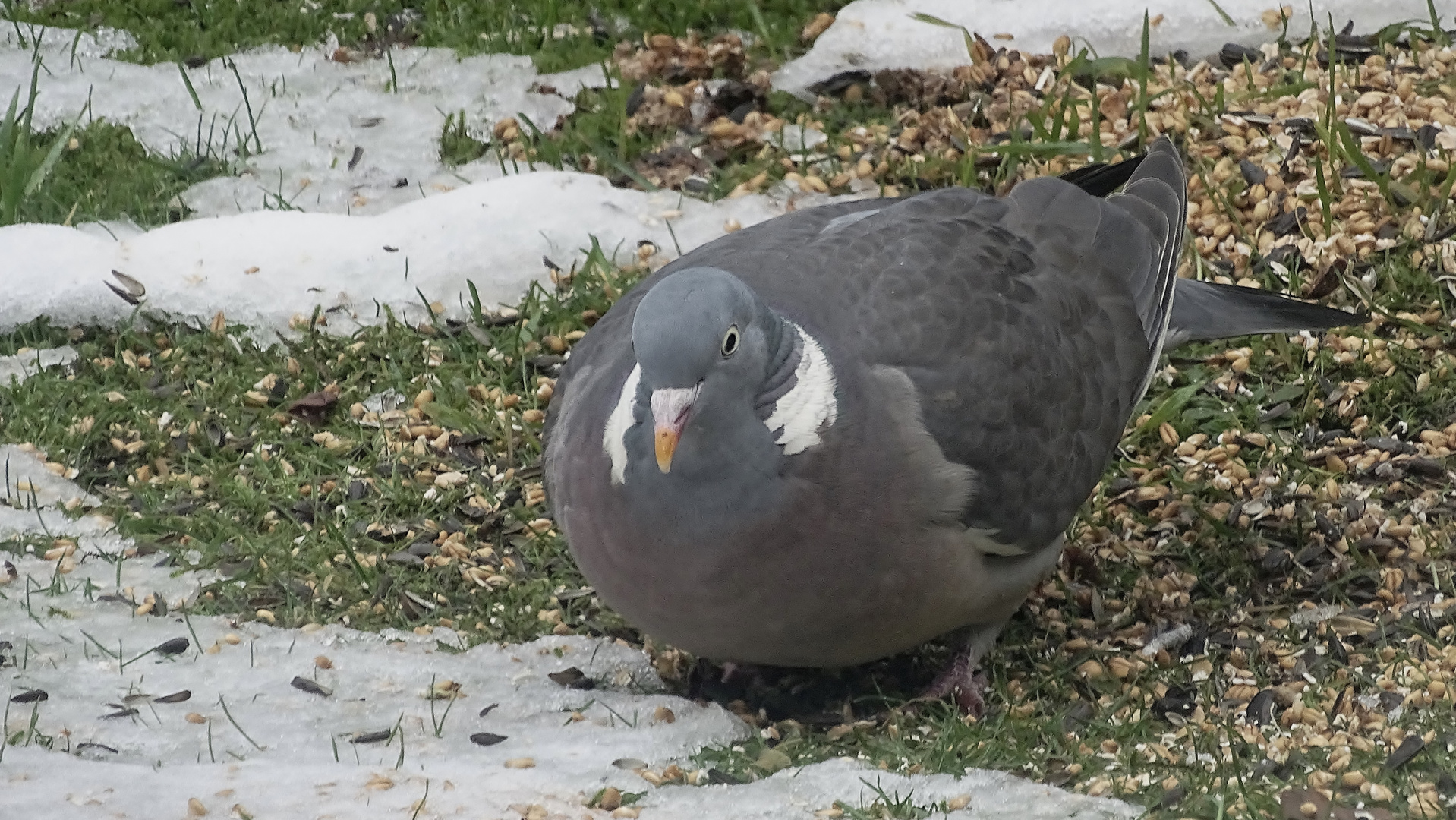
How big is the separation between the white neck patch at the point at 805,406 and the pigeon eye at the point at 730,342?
0.52 ft

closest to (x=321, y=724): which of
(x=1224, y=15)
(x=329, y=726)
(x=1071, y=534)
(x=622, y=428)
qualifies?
(x=329, y=726)

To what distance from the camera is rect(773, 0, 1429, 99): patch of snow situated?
6.17 m

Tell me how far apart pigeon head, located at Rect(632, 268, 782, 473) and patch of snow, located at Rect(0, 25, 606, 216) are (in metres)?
2.86

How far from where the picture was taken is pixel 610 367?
3.59 metres

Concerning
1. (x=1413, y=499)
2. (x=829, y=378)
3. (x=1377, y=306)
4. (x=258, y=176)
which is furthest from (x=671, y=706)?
(x=258, y=176)

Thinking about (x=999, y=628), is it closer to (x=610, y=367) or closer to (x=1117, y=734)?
(x=1117, y=734)

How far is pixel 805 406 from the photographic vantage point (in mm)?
3381

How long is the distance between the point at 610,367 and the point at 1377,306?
2504 mm

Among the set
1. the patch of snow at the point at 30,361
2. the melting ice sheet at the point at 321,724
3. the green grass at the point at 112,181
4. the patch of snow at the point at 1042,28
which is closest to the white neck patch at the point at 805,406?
the melting ice sheet at the point at 321,724

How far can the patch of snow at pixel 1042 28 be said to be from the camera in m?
6.17

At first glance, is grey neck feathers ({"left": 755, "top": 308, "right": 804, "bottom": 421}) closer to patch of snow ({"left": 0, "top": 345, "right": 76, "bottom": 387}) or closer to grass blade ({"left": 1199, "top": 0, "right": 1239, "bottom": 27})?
patch of snow ({"left": 0, "top": 345, "right": 76, "bottom": 387})

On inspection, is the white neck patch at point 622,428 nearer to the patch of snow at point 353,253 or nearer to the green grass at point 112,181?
the patch of snow at point 353,253

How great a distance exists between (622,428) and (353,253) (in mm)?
2399

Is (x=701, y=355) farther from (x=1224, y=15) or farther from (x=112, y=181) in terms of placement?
(x=1224, y=15)
